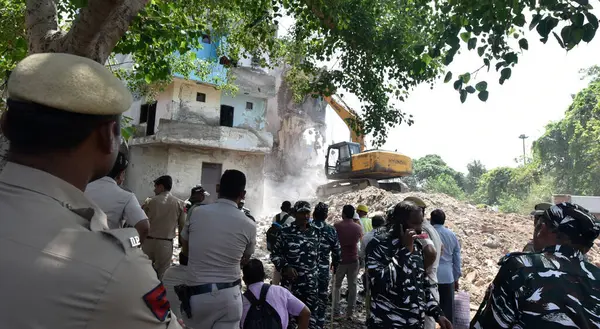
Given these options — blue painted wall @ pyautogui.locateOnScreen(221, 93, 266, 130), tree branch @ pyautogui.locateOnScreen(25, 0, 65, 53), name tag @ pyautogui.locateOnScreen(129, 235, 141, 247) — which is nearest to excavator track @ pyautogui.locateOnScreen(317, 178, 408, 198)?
blue painted wall @ pyautogui.locateOnScreen(221, 93, 266, 130)

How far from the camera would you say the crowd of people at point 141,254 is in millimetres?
780

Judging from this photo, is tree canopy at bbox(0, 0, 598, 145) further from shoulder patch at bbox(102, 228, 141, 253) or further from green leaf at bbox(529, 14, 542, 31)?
shoulder patch at bbox(102, 228, 141, 253)

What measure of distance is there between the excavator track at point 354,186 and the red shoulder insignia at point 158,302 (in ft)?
61.2

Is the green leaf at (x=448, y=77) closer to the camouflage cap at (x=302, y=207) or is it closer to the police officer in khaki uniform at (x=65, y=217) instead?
the camouflage cap at (x=302, y=207)

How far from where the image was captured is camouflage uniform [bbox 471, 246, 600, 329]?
188cm

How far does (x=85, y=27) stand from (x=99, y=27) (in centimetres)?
9

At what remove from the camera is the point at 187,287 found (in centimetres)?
312

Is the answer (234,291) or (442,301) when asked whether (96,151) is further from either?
(442,301)

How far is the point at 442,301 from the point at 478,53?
11.2 ft

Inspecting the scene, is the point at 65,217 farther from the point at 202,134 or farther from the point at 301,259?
the point at 202,134

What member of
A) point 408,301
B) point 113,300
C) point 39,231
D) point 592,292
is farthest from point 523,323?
point 39,231

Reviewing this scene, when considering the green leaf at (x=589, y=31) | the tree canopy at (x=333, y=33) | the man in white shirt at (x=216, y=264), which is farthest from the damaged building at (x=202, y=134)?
the green leaf at (x=589, y=31)

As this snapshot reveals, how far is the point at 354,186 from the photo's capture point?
19969 millimetres

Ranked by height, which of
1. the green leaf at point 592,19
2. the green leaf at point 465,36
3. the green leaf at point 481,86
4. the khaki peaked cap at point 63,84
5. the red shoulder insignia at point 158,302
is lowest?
the red shoulder insignia at point 158,302
